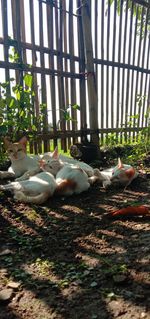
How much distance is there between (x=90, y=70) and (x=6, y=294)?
511cm

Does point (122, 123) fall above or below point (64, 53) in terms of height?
below

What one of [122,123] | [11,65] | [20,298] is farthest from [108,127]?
[20,298]

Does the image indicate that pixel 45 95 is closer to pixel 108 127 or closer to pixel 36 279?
pixel 108 127

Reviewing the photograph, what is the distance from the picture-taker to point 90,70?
639 cm

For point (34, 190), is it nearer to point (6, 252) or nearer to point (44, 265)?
point (6, 252)

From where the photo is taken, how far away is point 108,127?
7.37m

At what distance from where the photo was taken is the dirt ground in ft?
5.74

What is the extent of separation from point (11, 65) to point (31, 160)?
148cm

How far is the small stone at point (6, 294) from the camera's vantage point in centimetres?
185

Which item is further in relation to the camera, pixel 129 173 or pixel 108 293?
pixel 129 173

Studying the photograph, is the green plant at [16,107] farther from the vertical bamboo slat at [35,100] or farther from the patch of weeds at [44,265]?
the patch of weeds at [44,265]

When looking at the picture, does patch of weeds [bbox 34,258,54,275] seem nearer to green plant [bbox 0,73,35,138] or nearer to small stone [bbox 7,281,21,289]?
small stone [bbox 7,281,21,289]

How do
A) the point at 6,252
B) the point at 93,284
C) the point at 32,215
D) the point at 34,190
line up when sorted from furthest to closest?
the point at 34,190 < the point at 32,215 < the point at 6,252 < the point at 93,284

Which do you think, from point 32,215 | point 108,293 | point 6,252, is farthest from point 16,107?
point 108,293
